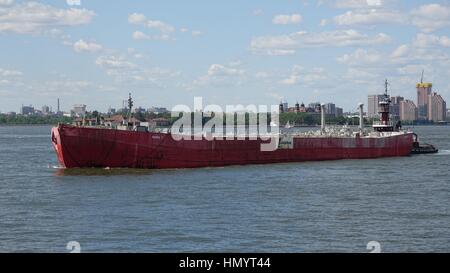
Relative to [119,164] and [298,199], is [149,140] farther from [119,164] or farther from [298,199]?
[298,199]

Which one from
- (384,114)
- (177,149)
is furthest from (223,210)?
(384,114)

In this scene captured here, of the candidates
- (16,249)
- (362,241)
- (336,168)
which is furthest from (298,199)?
(336,168)

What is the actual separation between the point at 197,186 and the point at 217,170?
1084 cm

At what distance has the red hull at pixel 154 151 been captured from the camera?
146 feet

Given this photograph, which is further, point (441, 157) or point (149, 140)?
point (441, 157)

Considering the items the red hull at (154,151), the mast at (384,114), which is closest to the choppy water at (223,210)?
the red hull at (154,151)

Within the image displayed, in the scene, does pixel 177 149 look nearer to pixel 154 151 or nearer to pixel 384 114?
pixel 154 151

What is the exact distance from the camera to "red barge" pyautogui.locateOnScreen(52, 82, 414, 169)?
44438 mm

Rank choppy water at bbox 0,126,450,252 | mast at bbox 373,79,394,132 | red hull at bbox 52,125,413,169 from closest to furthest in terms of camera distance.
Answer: choppy water at bbox 0,126,450,252, red hull at bbox 52,125,413,169, mast at bbox 373,79,394,132

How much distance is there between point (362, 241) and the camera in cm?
2195

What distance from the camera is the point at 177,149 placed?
48062 millimetres

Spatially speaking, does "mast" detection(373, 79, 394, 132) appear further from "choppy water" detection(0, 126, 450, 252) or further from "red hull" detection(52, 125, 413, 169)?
"choppy water" detection(0, 126, 450, 252)

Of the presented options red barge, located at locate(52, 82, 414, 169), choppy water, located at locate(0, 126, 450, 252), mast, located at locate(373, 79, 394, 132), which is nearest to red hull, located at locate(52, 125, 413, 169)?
red barge, located at locate(52, 82, 414, 169)

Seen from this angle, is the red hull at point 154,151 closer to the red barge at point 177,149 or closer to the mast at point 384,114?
the red barge at point 177,149
